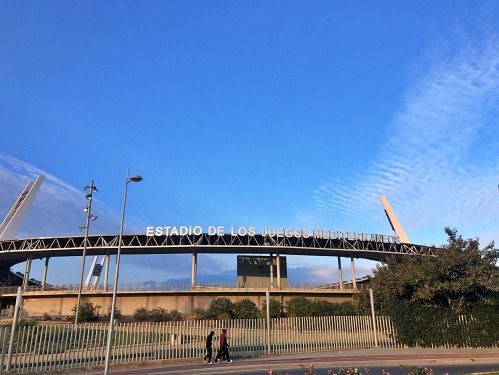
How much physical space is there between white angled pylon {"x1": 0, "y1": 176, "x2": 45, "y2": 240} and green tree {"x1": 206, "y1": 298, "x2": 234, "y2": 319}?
58652 mm

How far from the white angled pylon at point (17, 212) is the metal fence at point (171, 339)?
82.7m

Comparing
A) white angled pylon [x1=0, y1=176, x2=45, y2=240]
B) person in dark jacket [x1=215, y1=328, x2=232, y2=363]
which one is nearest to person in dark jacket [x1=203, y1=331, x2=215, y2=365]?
person in dark jacket [x1=215, y1=328, x2=232, y2=363]

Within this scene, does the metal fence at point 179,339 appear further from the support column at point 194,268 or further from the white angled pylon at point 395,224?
the white angled pylon at point 395,224

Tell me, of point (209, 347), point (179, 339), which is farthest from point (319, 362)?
point (179, 339)

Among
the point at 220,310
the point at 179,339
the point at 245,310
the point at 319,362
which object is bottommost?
the point at 319,362

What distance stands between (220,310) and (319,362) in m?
33.0

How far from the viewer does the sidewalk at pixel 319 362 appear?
56.4 feet

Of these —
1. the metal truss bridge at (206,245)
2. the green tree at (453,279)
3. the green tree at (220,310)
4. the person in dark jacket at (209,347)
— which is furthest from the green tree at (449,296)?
the metal truss bridge at (206,245)

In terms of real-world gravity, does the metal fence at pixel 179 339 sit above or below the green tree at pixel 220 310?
below

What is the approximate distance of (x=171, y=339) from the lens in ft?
64.4

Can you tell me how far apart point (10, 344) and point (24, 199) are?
3582 inches

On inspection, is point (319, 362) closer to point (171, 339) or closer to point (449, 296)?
point (171, 339)

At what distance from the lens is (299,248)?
218 feet

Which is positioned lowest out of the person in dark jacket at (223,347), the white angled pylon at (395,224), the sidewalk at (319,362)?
the sidewalk at (319,362)
